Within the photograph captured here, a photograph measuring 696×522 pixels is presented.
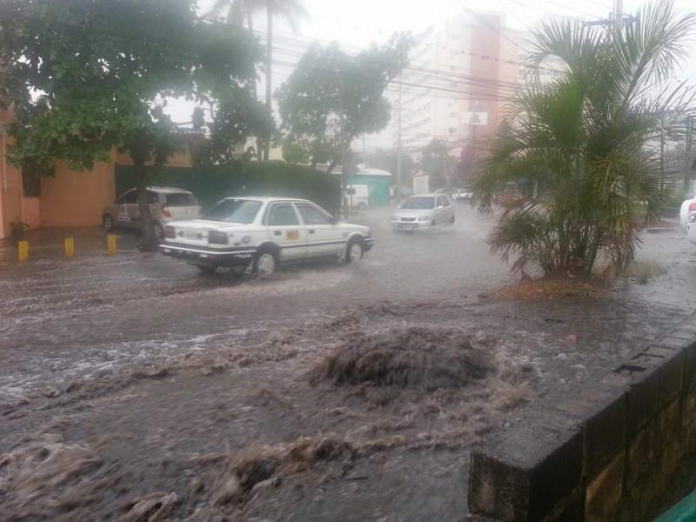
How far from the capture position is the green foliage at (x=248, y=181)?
76.9 feet

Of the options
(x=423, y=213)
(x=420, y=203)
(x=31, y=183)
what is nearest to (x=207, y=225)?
(x=31, y=183)

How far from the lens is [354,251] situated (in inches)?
577

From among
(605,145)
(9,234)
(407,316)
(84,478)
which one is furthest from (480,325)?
(9,234)

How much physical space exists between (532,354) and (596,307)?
274cm

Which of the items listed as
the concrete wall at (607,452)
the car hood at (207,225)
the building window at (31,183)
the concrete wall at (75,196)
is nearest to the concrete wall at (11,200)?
the building window at (31,183)

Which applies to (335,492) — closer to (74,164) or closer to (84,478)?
(84,478)

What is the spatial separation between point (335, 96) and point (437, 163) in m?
37.8

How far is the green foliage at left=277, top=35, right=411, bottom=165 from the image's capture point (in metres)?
A: 26.4

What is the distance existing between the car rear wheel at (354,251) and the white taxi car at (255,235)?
33 cm

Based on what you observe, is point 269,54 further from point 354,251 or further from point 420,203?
point 354,251

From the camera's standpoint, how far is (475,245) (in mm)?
19609

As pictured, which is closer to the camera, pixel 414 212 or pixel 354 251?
pixel 354 251

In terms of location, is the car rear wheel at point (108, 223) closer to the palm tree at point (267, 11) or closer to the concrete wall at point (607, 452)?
the palm tree at point (267, 11)

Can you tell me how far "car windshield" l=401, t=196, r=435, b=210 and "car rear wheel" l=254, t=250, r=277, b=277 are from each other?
13.6m
